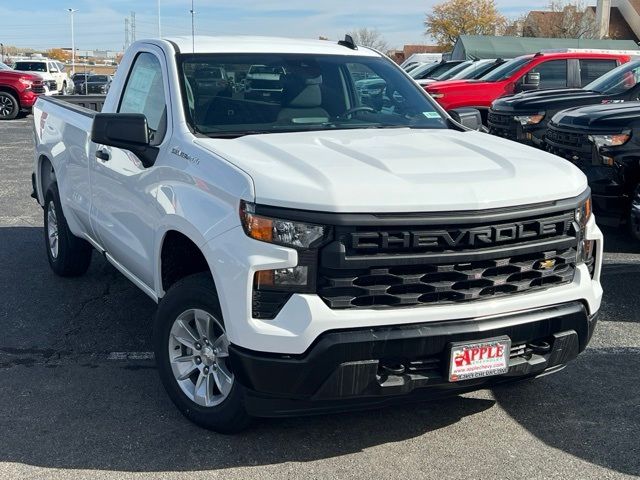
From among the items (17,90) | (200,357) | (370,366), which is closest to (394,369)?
(370,366)

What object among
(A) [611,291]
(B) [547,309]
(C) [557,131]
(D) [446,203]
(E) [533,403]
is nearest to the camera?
(D) [446,203]

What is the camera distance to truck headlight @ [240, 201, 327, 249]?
3.37 meters

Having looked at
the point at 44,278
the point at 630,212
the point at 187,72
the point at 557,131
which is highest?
the point at 187,72

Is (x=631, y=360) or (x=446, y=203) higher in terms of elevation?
(x=446, y=203)

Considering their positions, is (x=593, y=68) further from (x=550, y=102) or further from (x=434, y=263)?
(x=434, y=263)

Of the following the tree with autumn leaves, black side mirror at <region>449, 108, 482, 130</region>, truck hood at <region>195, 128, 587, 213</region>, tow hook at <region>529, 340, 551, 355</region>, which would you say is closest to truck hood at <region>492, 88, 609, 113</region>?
black side mirror at <region>449, 108, 482, 130</region>

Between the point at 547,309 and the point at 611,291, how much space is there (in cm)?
292

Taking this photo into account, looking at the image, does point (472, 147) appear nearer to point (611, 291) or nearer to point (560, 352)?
point (560, 352)

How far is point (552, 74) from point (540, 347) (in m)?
12.5

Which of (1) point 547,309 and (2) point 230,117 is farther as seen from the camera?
(2) point 230,117

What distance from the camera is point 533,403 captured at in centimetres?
435

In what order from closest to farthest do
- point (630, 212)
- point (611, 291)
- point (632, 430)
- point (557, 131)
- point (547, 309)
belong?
point (547, 309) < point (632, 430) < point (611, 291) < point (630, 212) < point (557, 131)

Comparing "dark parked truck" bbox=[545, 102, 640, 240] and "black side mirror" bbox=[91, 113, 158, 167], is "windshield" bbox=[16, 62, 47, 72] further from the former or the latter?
"black side mirror" bbox=[91, 113, 158, 167]

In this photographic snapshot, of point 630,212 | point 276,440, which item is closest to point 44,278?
point 276,440
